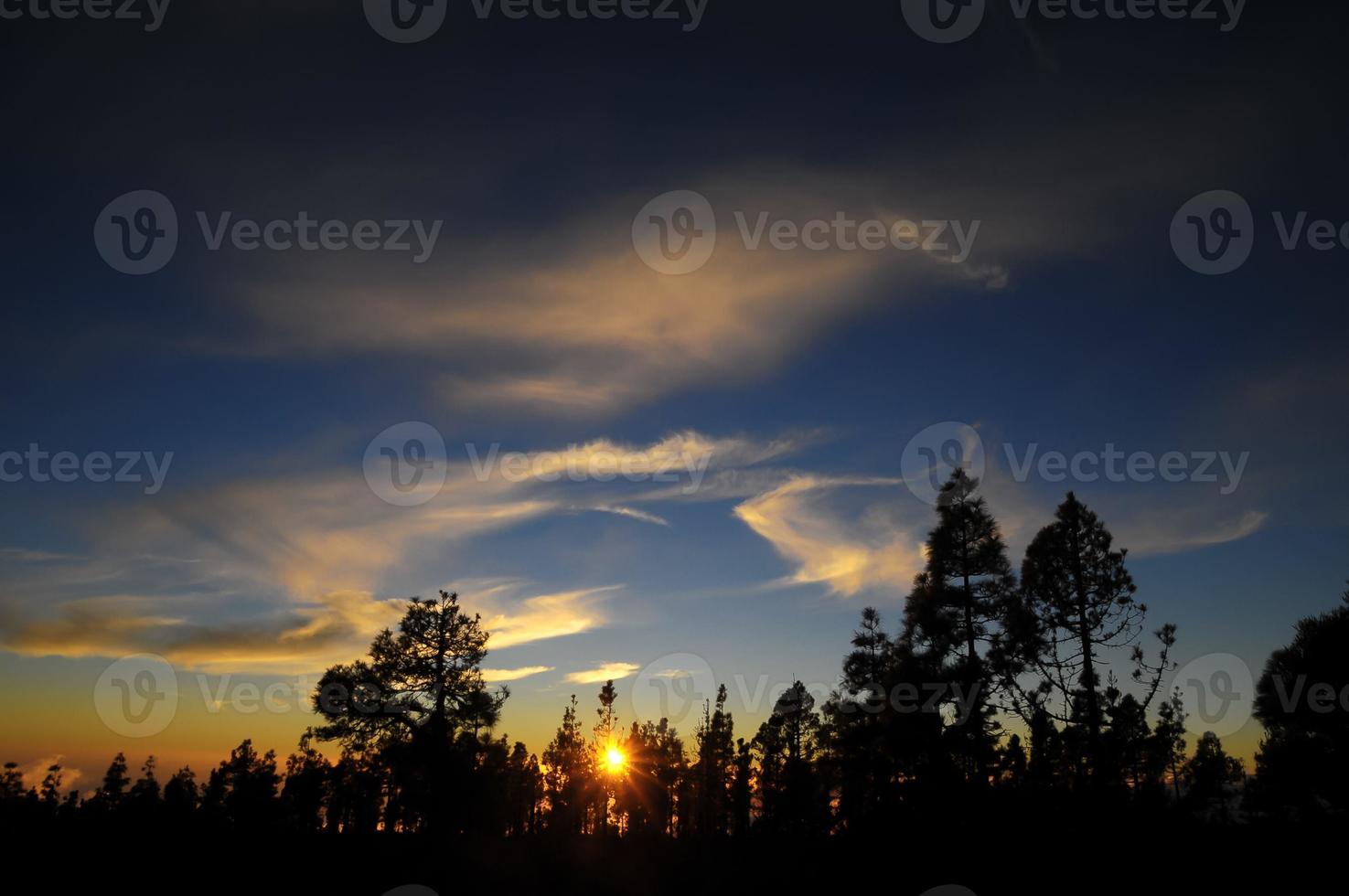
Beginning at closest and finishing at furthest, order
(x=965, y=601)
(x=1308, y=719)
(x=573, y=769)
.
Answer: (x=1308, y=719) < (x=965, y=601) < (x=573, y=769)

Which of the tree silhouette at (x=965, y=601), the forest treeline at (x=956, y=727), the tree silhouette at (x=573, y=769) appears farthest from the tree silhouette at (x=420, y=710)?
the tree silhouette at (x=573, y=769)

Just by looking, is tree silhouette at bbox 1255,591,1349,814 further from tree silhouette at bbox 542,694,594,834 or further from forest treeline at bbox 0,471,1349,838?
tree silhouette at bbox 542,694,594,834

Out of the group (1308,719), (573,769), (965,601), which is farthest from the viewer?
(573,769)

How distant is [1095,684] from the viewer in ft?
91.3

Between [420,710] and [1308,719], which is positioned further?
[420,710]

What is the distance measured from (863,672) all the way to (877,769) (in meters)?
6.90

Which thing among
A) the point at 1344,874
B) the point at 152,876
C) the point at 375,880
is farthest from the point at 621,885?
the point at 1344,874

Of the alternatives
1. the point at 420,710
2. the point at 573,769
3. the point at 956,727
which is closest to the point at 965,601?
the point at 956,727

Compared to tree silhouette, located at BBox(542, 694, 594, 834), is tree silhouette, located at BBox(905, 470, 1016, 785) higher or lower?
higher

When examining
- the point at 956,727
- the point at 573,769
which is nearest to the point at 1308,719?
the point at 956,727

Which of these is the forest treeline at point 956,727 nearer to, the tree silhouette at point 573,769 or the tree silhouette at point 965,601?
the tree silhouette at point 965,601

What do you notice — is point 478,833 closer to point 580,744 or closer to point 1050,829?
point 1050,829

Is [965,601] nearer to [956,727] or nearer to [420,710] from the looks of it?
[956,727]

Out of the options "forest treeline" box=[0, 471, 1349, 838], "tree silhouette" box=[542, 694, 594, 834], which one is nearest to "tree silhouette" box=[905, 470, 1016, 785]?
"forest treeline" box=[0, 471, 1349, 838]
